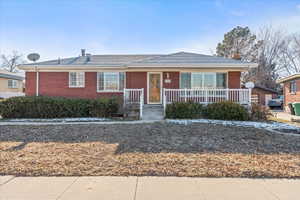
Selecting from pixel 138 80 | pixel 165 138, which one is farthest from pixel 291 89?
pixel 165 138

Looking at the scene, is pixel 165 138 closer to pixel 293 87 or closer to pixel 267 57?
pixel 293 87

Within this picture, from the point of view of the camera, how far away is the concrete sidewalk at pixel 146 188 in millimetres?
2967

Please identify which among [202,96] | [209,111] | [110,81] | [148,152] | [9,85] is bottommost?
[148,152]

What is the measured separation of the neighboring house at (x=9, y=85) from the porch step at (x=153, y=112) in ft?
69.0

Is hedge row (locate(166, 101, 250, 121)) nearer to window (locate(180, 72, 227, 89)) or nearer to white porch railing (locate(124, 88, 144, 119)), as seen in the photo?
white porch railing (locate(124, 88, 144, 119))

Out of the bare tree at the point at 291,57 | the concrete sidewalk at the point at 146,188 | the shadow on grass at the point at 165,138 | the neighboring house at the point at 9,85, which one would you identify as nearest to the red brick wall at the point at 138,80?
the shadow on grass at the point at 165,138

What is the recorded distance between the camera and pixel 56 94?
526 inches

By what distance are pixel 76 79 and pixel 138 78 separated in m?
4.46

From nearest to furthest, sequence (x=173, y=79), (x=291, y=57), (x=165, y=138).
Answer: (x=165, y=138) < (x=173, y=79) < (x=291, y=57)

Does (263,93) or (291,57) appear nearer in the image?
(263,93)

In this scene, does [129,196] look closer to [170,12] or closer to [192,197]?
[192,197]

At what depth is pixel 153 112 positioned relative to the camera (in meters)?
11.1

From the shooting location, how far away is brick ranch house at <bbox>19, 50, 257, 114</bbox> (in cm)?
1205

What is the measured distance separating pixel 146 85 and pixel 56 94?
21.1 feet
